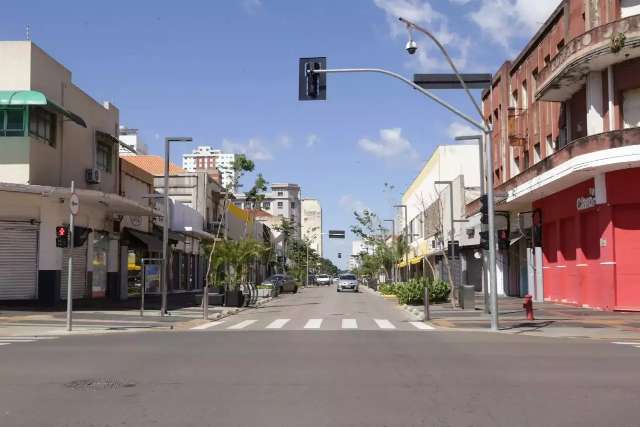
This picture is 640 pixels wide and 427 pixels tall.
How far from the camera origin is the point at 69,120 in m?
31.0

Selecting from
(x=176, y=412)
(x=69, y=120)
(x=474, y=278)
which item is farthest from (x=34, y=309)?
(x=474, y=278)

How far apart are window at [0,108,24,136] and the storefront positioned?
22.8 meters

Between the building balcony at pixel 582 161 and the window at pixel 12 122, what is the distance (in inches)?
848

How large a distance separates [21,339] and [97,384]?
8.52 metres

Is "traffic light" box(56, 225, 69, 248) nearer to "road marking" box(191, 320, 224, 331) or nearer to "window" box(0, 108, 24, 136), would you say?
"road marking" box(191, 320, 224, 331)

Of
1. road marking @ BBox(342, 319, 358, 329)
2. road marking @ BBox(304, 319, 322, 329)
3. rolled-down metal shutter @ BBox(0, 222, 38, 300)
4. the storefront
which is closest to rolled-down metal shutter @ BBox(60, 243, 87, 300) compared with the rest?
rolled-down metal shutter @ BBox(0, 222, 38, 300)

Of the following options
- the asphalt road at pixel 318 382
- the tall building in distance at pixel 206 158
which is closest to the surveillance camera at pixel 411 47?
the asphalt road at pixel 318 382

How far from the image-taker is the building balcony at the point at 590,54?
24312 millimetres

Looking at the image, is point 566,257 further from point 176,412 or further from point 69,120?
point 176,412

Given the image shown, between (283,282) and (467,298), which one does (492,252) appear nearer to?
(467,298)

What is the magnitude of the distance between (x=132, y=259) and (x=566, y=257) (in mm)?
24960

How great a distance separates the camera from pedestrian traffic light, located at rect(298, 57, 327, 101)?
17.8 metres

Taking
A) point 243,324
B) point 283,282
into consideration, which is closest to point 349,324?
point 243,324

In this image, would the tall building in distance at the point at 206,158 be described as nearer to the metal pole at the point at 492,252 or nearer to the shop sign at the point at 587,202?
the shop sign at the point at 587,202
